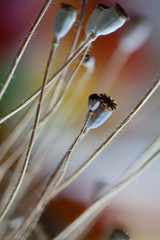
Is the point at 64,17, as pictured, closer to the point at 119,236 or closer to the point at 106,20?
the point at 106,20

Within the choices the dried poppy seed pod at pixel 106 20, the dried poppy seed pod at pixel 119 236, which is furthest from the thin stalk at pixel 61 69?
the dried poppy seed pod at pixel 119 236

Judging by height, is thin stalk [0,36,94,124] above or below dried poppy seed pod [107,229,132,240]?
above

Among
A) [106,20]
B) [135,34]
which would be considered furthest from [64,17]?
[135,34]

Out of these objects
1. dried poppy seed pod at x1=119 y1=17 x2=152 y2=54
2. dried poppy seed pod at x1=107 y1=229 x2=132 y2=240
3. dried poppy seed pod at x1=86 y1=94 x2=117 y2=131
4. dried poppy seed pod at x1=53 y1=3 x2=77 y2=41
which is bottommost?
dried poppy seed pod at x1=107 y1=229 x2=132 y2=240

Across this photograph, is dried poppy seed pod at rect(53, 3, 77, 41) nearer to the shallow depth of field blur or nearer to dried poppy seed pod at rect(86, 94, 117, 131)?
dried poppy seed pod at rect(86, 94, 117, 131)

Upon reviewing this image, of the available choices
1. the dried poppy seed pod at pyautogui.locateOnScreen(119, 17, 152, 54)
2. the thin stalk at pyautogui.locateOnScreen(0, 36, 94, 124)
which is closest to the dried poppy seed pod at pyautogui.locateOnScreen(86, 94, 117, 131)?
the thin stalk at pyautogui.locateOnScreen(0, 36, 94, 124)

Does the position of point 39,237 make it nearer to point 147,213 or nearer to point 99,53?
point 147,213
